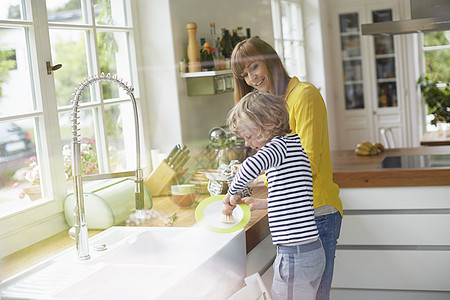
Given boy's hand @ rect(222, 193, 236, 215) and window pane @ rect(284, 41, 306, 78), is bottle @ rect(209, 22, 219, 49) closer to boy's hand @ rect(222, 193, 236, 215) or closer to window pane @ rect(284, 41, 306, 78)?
window pane @ rect(284, 41, 306, 78)

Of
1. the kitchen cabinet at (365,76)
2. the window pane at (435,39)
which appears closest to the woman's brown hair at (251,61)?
the kitchen cabinet at (365,76)

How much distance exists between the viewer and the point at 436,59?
6.86 ft

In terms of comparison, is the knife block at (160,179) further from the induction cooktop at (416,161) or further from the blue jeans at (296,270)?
the induction cooktop at (416,161)

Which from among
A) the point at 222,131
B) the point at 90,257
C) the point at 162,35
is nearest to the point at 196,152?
the point at 222,131

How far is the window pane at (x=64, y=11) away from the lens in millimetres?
759

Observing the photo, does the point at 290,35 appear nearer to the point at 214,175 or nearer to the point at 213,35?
the point at 213,35

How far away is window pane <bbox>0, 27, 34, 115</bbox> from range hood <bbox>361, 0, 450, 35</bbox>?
36.5 inches

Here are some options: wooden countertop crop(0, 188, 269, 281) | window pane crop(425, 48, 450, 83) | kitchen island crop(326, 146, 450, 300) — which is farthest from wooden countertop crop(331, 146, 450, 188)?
window pane crop(425, 48, 450, 83)

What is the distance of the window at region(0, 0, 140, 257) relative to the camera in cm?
67

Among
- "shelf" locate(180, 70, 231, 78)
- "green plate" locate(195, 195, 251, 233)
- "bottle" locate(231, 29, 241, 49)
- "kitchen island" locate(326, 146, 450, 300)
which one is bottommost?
"kitchen island" locate(326, 146, 450, 300)

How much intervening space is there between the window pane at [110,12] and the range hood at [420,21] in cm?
75

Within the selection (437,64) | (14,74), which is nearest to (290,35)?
(14,74)

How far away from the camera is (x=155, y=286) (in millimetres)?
714

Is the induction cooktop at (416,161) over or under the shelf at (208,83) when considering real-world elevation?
under
